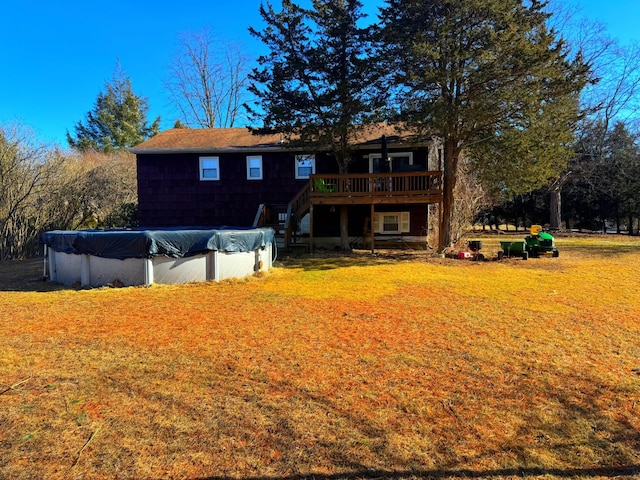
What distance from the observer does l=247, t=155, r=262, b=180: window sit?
647 inches

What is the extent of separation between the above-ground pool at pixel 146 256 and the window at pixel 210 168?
797 cm

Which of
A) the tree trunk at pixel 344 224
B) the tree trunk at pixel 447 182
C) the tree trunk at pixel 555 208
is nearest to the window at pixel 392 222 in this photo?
the tree trunk at pixel 344 224

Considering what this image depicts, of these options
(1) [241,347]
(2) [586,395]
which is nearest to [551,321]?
(2) [586,395]

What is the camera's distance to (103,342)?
192 inches

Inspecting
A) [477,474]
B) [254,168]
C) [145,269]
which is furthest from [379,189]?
[477,474]

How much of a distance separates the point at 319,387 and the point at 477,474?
5.17ft

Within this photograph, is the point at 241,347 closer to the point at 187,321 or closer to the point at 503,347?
the point at 187,321

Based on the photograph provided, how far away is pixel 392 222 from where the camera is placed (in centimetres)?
1611

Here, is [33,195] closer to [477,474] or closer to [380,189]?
[380,189]

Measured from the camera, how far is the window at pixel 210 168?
54.7ft

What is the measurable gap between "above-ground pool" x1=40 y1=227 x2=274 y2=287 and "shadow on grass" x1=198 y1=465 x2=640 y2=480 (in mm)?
6840

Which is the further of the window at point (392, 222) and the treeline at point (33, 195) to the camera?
the window at point (392, 222)

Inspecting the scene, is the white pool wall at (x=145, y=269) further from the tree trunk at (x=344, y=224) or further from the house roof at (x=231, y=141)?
the house roof at (x=231, y=141)

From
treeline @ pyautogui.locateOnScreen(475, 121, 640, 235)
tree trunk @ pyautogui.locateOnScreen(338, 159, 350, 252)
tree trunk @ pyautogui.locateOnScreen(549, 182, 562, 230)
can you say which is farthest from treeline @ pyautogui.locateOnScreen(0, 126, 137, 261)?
tree trunk @ pyautogui.locateOnScreen(549, 182, 562, 230)
